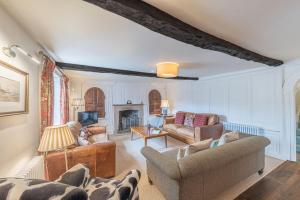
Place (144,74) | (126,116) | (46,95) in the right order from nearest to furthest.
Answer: (46,95) → (144,74) → (126,116)

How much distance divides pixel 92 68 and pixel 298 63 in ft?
14.7

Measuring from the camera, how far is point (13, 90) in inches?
62.1

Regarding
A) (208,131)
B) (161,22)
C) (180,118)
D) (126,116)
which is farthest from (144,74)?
(161,22)

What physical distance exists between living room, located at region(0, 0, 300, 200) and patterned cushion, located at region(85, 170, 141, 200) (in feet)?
0.04

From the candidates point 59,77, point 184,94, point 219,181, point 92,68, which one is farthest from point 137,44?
point 184,94

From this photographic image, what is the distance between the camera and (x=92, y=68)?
11.6 feet

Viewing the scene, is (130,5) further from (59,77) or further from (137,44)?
(59,77)

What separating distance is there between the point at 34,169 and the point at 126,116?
15.6 feet

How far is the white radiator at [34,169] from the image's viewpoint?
1.61 meters

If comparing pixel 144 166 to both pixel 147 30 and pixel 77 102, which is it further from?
pixel 77 102

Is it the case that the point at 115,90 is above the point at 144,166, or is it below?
above

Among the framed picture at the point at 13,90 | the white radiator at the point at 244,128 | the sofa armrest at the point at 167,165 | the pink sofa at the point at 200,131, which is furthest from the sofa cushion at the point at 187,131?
the framed picture at the point at 13,90

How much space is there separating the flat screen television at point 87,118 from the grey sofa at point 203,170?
3677 mm

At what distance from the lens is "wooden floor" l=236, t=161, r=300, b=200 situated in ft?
6.99
